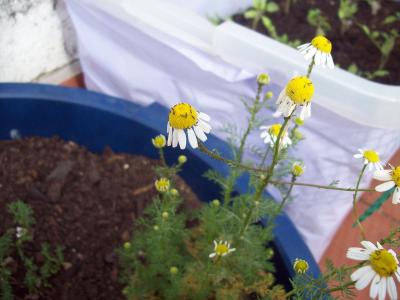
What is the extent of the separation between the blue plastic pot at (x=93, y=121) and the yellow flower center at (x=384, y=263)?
438mm

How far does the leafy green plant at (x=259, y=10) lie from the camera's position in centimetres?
117

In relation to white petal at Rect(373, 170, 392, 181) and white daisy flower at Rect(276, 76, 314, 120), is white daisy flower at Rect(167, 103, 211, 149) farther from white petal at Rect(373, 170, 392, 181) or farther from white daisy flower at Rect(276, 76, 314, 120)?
white petal at Rect(373, 170, 392, 181)

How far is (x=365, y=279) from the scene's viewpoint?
1.38 ft

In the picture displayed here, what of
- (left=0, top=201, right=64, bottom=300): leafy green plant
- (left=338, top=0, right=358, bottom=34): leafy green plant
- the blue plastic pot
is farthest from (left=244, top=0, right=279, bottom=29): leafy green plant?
(left=0, top=201, right=64, bottom=300): leafy green plant

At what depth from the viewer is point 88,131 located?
98cm

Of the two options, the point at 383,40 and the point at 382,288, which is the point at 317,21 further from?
the point at 382,288

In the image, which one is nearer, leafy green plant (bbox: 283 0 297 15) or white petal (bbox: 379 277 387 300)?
white petal (bbox: 379 277 387 300)

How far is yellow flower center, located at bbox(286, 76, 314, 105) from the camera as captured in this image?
1.35 ft

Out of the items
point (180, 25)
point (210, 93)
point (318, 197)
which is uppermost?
point (180, 25)

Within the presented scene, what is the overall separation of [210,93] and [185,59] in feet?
0.28

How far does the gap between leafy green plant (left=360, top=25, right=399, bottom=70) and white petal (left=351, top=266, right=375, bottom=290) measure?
31.4 inches

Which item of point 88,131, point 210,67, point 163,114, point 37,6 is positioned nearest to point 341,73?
point 210,67

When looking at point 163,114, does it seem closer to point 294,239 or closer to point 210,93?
point 210,93

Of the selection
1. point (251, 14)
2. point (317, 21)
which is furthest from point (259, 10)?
point (317, 21)
